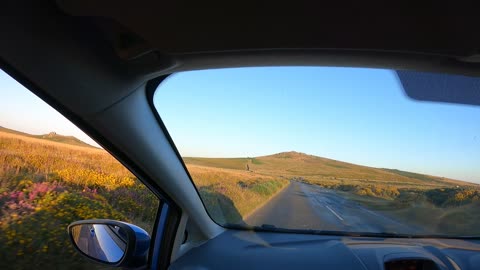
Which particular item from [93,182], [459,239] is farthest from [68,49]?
[93,182]

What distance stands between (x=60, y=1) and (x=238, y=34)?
794 mm

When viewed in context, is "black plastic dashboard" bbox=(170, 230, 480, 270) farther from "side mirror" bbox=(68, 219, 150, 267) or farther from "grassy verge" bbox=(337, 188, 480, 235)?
"side mirror" bbox=(68, 219, 150, 267)

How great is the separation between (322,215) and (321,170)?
0.64 m

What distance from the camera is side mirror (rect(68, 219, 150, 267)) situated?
9.50 ft

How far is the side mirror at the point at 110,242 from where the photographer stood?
2896mm

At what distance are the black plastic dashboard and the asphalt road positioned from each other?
0.57ft

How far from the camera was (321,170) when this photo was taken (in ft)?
12.4

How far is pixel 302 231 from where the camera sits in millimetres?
3926

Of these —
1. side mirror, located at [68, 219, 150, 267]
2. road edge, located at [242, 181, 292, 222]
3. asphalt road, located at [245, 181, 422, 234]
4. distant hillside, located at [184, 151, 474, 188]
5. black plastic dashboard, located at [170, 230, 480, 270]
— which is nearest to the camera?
side mirror, located at [68, 219, 150, 267]

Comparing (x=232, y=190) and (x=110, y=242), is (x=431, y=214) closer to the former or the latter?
(x=232, y=190)

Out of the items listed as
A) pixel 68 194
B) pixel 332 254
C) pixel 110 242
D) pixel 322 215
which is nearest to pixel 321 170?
pixel 322 215

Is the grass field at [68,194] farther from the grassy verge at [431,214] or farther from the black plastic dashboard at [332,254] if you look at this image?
the grassy verge at [431,214]

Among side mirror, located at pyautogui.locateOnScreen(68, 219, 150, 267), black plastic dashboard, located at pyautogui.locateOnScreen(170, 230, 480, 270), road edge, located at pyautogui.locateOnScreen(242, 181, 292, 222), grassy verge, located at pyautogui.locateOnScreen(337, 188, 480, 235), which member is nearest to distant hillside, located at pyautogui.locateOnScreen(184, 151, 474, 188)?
grassy verge, located at pyautogui.locateOnScreen(337, 188, 480, 235)

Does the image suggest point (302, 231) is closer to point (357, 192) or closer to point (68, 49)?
point (357, 192)
